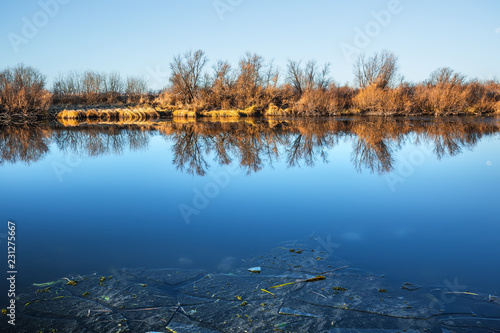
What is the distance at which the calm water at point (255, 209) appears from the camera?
14.5 feet

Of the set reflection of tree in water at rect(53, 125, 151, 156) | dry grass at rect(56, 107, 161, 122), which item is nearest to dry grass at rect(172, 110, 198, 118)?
dry grass at rect(56, 107, 161, 122)

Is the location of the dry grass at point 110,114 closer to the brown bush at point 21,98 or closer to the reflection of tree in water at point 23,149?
the brown bush at point 21,98

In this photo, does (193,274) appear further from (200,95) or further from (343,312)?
(200,95)

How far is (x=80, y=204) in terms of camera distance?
705 centimetres

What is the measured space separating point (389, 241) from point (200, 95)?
39092mm

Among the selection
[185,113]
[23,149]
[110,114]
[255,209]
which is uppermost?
[185,113]

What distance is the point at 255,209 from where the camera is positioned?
649 centimetres

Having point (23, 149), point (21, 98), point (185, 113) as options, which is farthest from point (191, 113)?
point (23, 149)

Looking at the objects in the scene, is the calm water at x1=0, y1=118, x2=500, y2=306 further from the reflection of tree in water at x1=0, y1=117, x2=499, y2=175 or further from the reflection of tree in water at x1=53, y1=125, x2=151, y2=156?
the reflection of tree in water at x1=53, y1=125, x2=151, y2=156

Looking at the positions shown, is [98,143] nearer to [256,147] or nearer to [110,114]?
[256,147]

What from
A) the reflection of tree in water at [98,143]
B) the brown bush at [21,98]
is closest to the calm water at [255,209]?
the reflection of tree in water at [98,143]

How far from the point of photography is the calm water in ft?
14.5

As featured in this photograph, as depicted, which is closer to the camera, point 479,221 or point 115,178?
point 479,221

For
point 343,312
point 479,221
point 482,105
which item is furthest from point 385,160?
point 482,105
